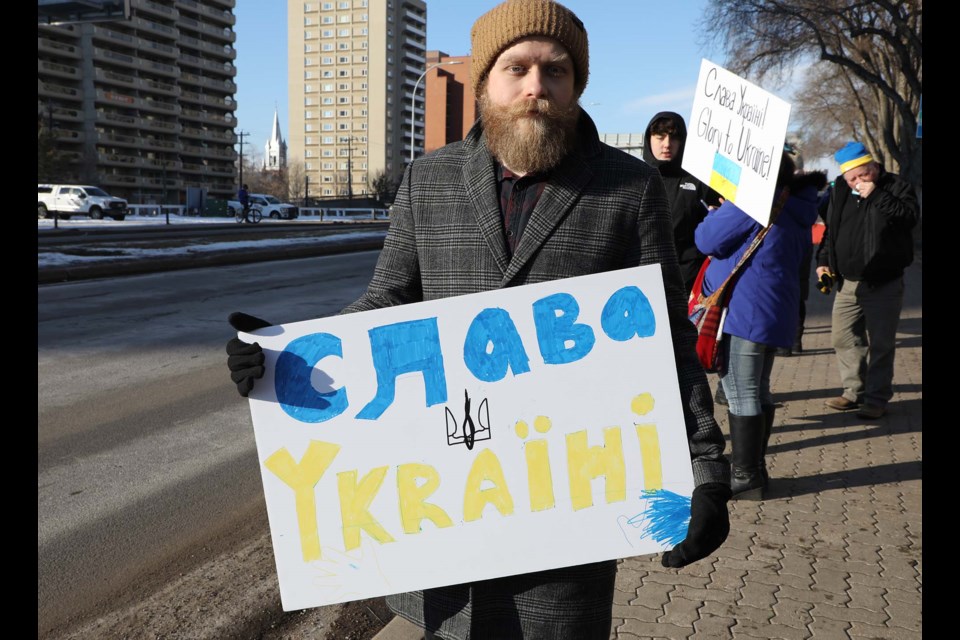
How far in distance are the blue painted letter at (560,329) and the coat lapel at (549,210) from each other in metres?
0.12

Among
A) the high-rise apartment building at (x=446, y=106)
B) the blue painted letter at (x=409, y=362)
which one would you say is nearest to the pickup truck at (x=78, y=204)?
the blue painted letter at (x=409, y=362)

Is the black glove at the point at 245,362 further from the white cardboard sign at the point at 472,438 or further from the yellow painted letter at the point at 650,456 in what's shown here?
the yellow painted letter at the point at 650,456

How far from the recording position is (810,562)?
4.02 metres

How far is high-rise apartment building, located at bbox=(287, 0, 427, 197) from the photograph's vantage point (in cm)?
15412

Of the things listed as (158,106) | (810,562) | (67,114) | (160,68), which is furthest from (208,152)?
(810,562)

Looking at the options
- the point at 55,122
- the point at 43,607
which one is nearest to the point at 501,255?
the point at 43,607

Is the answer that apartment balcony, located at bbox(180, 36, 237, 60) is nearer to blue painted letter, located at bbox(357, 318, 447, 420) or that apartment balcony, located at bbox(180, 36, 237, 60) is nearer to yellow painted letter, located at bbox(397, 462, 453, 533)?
blue painted letter, located at bbox(357, 318, 447, 420)

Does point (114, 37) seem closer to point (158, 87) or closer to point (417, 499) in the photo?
point (158, 87)

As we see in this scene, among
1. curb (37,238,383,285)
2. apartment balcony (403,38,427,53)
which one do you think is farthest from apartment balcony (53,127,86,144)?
curb (37,238,383,285)

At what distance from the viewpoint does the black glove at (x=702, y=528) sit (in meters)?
1.88

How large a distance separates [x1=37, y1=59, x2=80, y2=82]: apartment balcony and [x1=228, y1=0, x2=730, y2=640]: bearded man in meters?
107

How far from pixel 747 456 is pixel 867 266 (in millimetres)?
2629

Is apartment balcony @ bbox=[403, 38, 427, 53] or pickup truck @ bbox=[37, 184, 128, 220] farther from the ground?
apartment balcony @ bbox=[403, 38, 427, 53]
